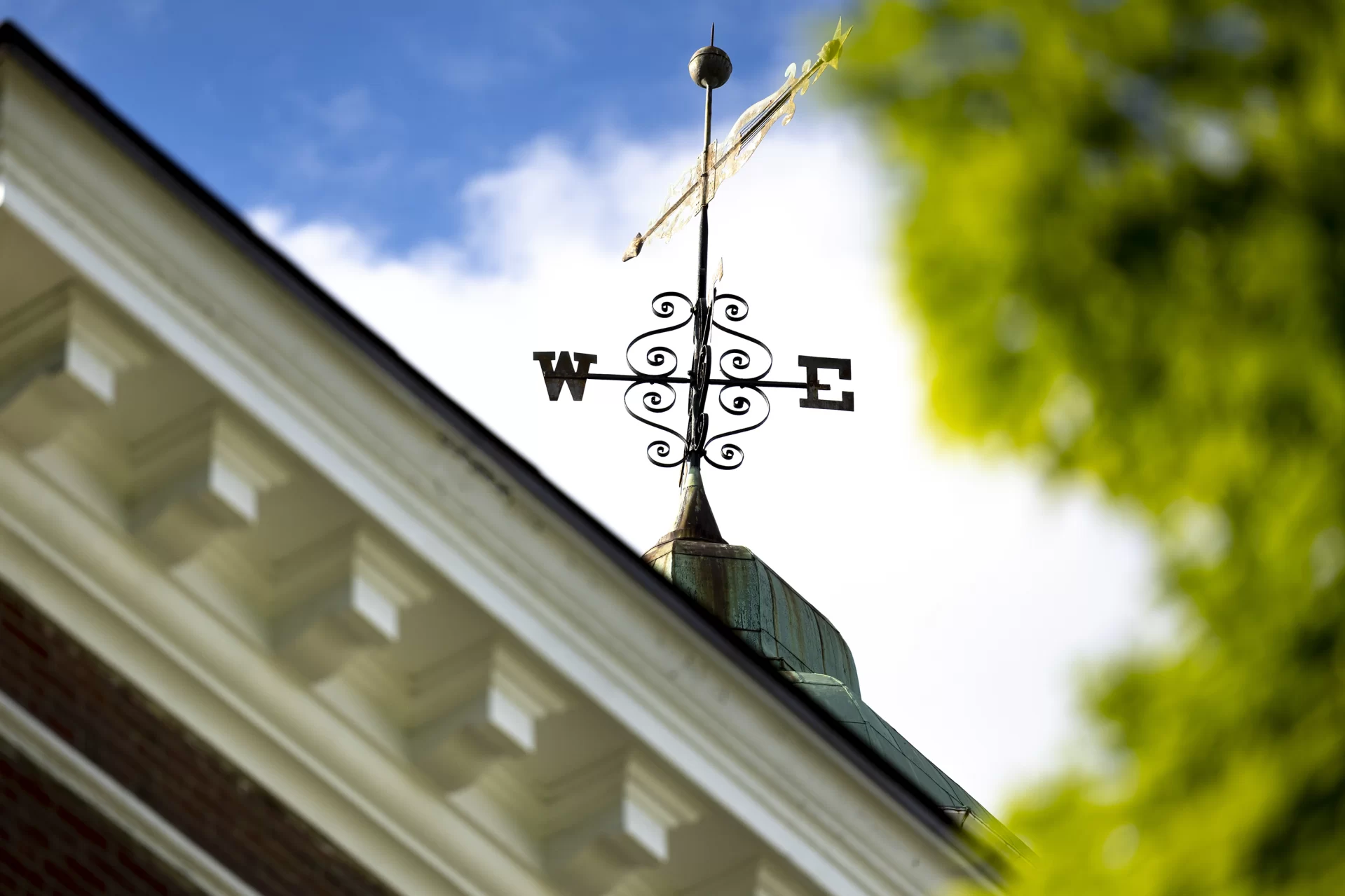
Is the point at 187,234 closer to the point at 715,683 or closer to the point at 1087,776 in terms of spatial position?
the point at 715,683

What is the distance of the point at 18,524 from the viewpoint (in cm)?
541

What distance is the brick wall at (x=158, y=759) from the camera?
5277 millimetres

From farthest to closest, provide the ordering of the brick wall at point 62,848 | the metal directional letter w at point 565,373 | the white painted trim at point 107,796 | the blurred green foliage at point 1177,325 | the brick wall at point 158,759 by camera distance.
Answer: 1. the metal directional letter w at point 565,373
2. the brick wall at point 158,759
3. the white painted trim at point 107,796
4. the brick wall at point 62,848
5. the blurred green foliage at point 1177,325

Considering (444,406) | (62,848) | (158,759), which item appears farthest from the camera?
(444,406)

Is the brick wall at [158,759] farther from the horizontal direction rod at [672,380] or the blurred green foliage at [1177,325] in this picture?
the horizontal direction rod at [672,380]

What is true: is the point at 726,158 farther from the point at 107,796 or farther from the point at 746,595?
the point at 107,796

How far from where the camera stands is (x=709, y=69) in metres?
16.3

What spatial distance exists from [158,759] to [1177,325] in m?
3.66

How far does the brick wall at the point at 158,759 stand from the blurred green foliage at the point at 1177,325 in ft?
10.6

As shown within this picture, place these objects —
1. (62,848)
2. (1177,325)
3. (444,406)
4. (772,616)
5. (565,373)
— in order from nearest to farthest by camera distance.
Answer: (1177,325) < (62,848) < (444,406) < (565,373) < (772,616)

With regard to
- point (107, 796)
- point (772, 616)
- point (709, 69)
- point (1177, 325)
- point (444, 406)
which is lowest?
point (1177, 325)

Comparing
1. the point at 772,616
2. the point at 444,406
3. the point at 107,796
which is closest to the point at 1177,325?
the point at 444,406

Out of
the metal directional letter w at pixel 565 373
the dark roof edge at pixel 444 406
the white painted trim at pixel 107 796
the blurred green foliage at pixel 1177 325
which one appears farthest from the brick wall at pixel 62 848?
the metal directional letter w at pixel 565 373

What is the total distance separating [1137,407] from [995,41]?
0.59m
